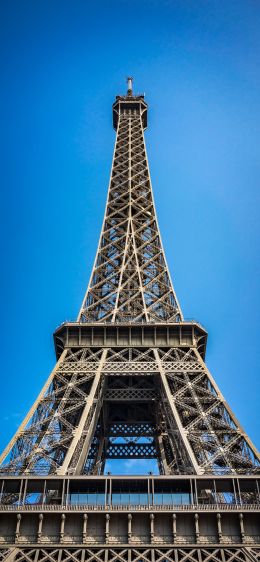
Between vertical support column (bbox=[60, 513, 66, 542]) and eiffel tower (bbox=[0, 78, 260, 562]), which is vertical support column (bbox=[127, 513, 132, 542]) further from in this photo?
vertical support column (bbox=[60, 513, 66, 542])

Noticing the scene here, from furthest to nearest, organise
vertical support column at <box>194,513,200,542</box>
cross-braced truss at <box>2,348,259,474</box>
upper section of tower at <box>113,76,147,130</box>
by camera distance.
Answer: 1. upper section of tower at <box>113,76,147,130</box>
2. cross-braced truss at <box>2,348,259,474</box>
3. vertical support column at <box>194,513,200,542</box>

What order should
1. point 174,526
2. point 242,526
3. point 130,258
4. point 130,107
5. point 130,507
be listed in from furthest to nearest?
1. point 130,107
2. point 130,258
3. point 130,507
4. point 174,526
5. point 242,526

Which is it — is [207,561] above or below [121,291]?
below

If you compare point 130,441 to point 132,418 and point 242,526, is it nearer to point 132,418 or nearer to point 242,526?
point 132,418

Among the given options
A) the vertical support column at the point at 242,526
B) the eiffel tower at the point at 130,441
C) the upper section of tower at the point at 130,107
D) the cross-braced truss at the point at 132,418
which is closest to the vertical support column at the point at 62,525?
the eiffel tower at the point at 130,441

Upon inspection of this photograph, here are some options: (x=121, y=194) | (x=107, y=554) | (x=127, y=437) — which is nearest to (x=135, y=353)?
(x=127, y=437)

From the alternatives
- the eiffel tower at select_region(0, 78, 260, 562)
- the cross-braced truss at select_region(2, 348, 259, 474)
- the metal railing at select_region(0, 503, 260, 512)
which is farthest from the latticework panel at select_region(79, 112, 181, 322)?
the metal railing at select_region(0, 503, 260, 512)

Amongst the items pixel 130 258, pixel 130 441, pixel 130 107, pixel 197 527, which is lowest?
pixel 197 527

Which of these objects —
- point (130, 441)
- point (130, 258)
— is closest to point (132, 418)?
point (130, 441)

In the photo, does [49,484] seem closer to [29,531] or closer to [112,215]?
[29,531]
